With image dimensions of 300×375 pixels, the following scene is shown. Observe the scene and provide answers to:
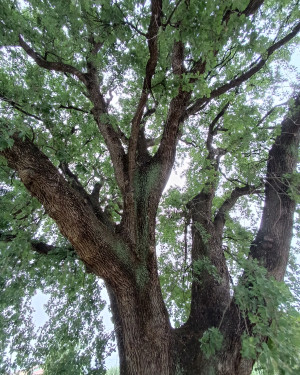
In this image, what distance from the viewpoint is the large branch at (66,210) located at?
2561 millimetres

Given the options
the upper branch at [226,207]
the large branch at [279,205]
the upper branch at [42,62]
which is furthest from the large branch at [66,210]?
the upper branch at [226,207]

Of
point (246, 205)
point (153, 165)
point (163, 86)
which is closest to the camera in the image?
point (163, 86)

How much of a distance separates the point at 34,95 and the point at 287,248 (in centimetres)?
417

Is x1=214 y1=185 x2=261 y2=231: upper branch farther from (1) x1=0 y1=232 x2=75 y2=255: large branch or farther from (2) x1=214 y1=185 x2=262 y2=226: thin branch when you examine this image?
(1) x1=0 y1=232 x2=75 y2=255: large branch

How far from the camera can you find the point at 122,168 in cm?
344

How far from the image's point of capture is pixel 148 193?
10.4 feet

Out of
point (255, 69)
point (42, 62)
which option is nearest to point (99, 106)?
point (42, 62)

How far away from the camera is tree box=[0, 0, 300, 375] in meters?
2.28

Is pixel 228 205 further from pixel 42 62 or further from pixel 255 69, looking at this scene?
pixel 42 62

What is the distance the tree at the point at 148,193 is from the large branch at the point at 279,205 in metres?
0.02

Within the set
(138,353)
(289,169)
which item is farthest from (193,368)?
(289,169)

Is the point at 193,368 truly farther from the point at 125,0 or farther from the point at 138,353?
the point at 125,0

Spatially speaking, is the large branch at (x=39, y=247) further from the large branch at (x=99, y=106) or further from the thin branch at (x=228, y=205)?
the thin branch at (x=228, y=205)

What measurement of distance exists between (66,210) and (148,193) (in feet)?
3.66
